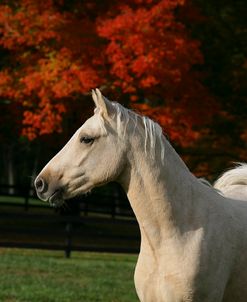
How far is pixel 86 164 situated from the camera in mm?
5293

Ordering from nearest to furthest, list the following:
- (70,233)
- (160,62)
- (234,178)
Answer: (234,178) → (160,62) → (70,233)

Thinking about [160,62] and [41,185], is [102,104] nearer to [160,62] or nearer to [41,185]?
[41,185]

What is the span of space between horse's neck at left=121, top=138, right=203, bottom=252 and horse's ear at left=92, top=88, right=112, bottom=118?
33cm

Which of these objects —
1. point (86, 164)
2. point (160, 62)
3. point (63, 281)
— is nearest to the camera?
point (86, 164)

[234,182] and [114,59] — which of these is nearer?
[234,182]

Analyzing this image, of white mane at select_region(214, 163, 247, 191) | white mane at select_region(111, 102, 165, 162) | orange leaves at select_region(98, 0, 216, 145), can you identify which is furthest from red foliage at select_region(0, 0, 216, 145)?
white mane at select_region(111, 102, 165, 162)

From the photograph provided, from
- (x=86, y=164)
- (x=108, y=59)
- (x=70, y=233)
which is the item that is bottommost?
(x=70, y=233)

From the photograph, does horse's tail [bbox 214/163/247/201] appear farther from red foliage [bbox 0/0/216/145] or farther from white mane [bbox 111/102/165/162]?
red foliage [bbox 0/0/216/145]

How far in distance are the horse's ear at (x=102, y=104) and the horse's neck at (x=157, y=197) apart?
33 centimetres

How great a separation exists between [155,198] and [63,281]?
729cm

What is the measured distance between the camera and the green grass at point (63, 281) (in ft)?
34.3

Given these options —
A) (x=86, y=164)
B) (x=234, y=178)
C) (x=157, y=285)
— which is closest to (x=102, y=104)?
(x=86, y=164)

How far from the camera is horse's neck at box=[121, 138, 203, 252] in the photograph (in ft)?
17.4

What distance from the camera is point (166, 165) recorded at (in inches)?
212
